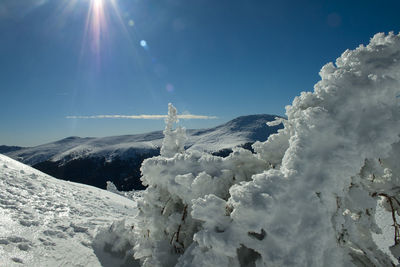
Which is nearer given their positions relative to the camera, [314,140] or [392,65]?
[314,140]

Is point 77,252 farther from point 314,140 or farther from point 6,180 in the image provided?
point 6,180

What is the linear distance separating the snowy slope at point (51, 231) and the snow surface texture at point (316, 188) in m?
1.67

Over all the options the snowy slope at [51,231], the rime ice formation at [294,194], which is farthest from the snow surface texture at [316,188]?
the snowy slope at [51,231]

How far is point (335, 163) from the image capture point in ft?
10.5

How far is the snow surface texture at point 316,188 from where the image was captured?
3012 millimetres

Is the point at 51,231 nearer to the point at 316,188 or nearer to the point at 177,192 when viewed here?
the point at 177,192

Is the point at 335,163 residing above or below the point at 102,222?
above

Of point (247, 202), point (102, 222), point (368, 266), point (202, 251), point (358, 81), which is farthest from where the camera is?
point (102, 222)

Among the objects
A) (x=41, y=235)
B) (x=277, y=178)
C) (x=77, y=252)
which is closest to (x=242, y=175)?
(x=277, y=178)

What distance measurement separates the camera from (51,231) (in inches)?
245

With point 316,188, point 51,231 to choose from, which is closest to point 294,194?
point 316,188

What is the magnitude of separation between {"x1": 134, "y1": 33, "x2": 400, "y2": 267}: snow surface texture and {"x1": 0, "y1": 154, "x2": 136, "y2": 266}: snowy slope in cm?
167

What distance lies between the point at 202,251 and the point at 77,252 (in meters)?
3.64

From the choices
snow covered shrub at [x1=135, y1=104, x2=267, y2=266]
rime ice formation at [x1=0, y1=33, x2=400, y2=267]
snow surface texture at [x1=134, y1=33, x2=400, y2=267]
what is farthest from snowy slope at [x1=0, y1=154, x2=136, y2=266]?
snow surface texture at [x1=134, y1=33, x2=400, y2=267]
